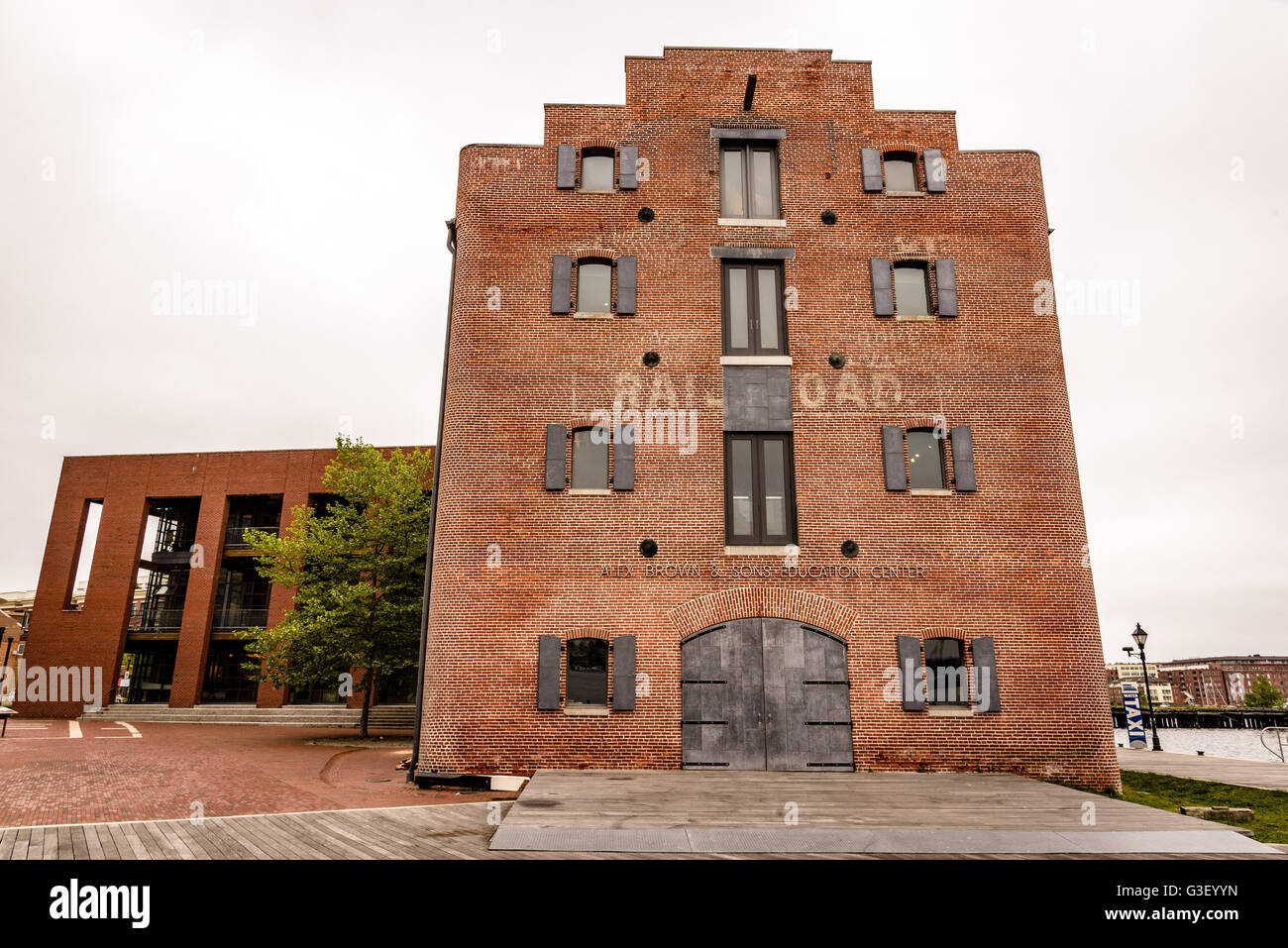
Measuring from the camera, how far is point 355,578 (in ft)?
85.9

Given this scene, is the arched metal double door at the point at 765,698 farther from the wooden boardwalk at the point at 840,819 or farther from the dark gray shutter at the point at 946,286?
the dark gray shutter at the point at 946,286

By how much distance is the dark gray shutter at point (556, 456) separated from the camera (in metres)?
14.1

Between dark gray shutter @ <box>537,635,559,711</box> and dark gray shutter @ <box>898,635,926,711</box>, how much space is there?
6.36m

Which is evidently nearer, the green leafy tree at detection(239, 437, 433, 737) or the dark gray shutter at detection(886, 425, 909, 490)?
the dark gray shutter at detection(886, 425, 909, 490)

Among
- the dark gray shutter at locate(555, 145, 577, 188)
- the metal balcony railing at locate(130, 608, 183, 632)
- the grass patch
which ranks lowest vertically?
the grass patch

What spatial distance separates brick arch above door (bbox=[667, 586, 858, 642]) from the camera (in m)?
13.5

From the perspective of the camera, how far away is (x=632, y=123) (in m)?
16.1

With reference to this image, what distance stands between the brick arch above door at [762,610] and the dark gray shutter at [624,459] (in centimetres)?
262

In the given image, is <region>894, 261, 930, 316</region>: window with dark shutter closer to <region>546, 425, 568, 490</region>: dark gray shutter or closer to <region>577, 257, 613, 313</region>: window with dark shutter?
<region>577, 257, 613, 313</region>: window with dark shutter

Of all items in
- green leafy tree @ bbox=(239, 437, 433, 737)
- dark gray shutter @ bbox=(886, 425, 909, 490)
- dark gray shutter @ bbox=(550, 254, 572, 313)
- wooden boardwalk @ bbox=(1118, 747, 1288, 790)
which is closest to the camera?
dark gray shutter @ bbox=(886, 425, 909, 490)

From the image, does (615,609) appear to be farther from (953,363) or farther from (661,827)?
(953,363)

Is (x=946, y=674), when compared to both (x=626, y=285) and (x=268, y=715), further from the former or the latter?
(x=268, y=715)

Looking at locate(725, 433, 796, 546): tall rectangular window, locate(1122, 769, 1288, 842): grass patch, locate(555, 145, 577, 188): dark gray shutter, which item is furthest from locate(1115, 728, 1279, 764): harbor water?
locate(555, 145, 577, 188): dark gray shutter

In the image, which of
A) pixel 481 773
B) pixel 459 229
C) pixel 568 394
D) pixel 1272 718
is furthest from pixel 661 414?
pixel 1272 718
